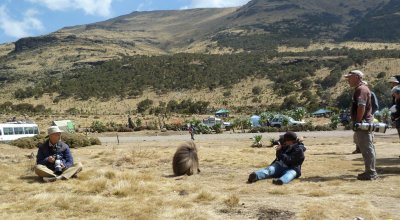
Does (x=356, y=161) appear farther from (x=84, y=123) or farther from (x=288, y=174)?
(x=84, y=123)

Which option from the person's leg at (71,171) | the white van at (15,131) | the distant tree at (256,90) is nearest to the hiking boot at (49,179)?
the person's leg at (71,171)

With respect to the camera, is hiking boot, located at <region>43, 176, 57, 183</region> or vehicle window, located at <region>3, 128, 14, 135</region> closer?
hiking boot, located at <region>43, 176, 57, 183</region>

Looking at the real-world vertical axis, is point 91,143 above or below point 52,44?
below

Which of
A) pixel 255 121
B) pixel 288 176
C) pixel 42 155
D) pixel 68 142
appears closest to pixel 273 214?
pixel 288 176

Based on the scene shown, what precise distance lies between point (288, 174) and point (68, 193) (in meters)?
3.90

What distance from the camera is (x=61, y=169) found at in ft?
33.9

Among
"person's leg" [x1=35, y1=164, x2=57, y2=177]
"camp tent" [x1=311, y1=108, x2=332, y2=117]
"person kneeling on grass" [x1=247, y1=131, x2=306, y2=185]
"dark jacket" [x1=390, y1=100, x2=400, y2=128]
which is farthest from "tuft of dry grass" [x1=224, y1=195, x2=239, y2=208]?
"camp tent" [x1=311, y1=108, x2=332, y2=117]

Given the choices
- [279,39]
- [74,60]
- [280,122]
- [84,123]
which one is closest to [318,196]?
[280,122]

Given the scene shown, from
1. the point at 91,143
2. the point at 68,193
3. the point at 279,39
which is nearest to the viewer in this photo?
the point at 68,193

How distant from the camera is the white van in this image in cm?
3291

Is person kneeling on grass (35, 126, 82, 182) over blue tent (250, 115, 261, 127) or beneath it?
over

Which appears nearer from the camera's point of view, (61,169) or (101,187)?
(101,187)

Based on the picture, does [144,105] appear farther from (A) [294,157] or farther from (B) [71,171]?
(A) [294,157]

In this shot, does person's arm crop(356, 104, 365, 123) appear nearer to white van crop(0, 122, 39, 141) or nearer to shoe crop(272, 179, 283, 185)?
shoe crop(272, 179, 283, 185)
